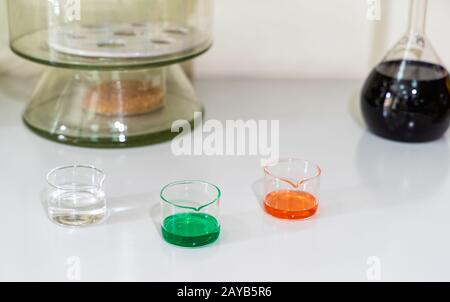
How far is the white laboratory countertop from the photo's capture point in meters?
0.76

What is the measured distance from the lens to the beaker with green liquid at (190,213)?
0.81 metres

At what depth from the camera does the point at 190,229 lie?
837 mm

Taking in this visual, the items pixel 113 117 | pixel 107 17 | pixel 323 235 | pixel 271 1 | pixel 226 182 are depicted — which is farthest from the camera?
pixel 271 1

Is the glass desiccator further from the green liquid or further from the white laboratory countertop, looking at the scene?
the green liquid

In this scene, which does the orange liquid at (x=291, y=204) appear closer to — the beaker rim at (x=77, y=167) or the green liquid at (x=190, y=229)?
the green liquid at (x=190, y=229)

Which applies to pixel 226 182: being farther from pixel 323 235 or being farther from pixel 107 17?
pixel 107 17

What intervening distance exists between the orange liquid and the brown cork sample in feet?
0.99

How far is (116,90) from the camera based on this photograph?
111cm

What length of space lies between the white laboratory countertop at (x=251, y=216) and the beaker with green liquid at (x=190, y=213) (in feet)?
0.04

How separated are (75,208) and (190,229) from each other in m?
0.14

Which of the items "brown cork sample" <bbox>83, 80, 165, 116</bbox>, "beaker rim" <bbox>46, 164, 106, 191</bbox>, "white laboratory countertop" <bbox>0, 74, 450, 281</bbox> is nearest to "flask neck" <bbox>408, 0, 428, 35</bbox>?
"white laboratory countertop" <bbox>0, 74, 450, 281</bbox>

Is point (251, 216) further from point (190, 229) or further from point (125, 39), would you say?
point (125, 39)
